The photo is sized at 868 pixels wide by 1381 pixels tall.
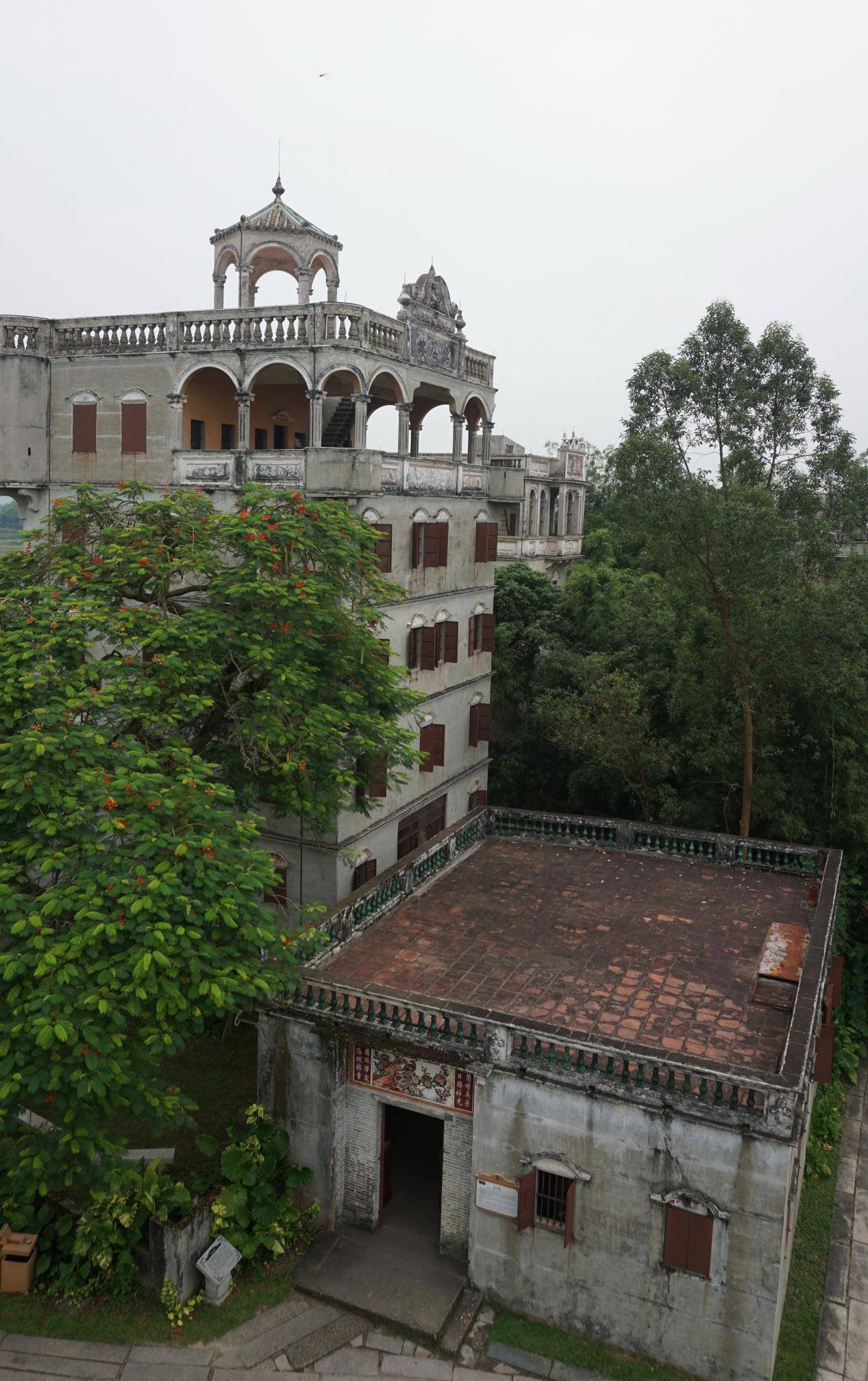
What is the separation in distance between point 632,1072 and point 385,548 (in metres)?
13.5

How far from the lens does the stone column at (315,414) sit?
72.1ft

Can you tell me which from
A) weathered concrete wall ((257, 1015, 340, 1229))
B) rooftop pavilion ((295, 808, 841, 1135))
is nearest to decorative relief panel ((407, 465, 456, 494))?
rooftop pavilion ((295, 808, 841, 1135))

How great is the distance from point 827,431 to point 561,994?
24.4m

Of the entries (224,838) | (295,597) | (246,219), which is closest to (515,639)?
Result: (246,219)

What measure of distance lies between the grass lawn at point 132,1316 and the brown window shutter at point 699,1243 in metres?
5.66

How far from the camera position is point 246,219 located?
24.7 meters

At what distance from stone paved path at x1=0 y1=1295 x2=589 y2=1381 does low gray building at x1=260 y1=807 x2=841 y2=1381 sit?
4.39ft

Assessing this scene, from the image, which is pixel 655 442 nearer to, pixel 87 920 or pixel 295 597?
pixel 295 597

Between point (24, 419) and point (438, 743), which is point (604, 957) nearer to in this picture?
point (438, 743)

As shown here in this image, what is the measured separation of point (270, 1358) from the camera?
13.1m

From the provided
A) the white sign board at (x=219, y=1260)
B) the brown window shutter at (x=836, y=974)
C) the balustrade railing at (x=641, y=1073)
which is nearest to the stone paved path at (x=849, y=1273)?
the brown window shutter at (x=836, y=974)

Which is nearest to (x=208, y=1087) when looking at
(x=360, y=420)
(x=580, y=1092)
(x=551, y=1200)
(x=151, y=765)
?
(x=551, y=1200)

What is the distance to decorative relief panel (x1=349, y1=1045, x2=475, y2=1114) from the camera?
1420 centimetres

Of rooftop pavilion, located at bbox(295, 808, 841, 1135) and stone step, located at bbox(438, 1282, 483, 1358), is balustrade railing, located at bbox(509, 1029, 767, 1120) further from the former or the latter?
stone step, located at bbox(438, 1282, 483, 1358)
